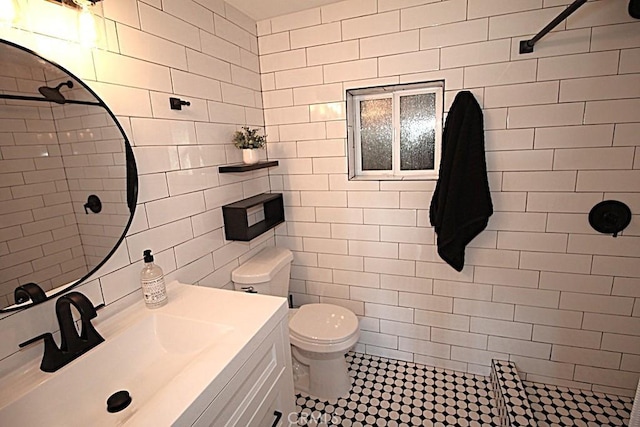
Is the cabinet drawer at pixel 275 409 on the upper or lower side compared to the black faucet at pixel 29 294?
lower

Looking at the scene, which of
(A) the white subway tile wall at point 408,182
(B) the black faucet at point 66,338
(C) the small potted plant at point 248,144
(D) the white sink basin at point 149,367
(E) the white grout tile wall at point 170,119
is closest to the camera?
(D) the white sink basin at point 149,367

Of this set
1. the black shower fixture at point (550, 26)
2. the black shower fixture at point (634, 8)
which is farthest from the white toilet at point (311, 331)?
the black shower fixture at point (634, 8)

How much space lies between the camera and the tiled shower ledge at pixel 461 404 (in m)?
1.64

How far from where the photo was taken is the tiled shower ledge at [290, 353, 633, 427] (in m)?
1.64

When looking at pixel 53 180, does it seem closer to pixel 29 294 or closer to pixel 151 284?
pixel 29 294

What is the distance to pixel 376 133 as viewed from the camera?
2047 mm

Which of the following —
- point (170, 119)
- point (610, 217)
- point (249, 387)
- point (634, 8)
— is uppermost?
point (634, 8)

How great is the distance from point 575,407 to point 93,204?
2512 millimetres

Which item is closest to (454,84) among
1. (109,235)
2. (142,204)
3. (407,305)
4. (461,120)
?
(461,120)

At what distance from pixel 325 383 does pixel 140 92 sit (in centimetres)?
178

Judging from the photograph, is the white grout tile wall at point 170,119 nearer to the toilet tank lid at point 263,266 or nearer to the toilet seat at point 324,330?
the toilet tank lid at point 263,266

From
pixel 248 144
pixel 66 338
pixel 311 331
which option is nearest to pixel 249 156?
pixel 248 144

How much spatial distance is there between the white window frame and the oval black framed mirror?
1.31m

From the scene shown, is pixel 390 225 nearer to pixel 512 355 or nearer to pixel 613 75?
pixel 512 355
